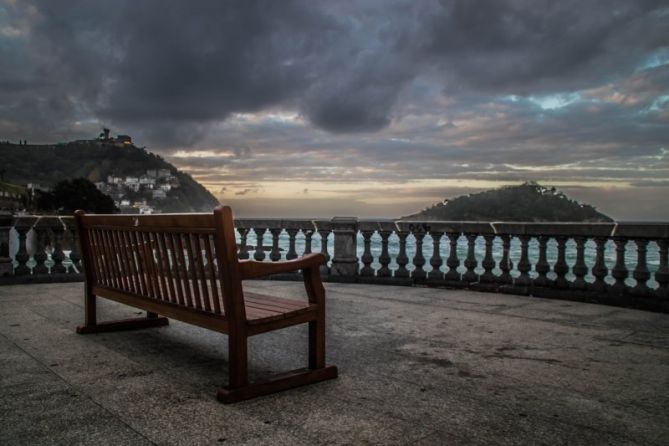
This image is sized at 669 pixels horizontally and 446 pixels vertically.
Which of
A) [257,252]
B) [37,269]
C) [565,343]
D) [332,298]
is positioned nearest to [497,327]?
[565,343]

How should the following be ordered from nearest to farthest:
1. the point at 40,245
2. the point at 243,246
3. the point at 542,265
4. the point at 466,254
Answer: the point at 542,265 → the point at 40,245 → the point at 466,254 → the point at 243,246

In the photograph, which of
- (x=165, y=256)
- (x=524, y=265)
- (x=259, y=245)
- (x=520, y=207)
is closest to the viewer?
(x=165, y=256)

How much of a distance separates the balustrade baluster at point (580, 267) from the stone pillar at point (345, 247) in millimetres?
3460

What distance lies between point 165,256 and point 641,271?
6.06m

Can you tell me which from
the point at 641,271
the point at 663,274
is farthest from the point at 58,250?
the point at 663,274

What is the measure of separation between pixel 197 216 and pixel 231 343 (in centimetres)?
81

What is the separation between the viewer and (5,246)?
881 cm

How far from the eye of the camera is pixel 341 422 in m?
2.90

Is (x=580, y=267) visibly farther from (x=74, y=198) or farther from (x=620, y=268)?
(x=74, y=198)

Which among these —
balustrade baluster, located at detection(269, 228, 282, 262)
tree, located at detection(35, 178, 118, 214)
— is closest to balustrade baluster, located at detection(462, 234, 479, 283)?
balustrade baluster, located at detection(269, 228, 282, 262)

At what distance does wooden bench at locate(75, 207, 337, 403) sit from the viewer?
3.27m

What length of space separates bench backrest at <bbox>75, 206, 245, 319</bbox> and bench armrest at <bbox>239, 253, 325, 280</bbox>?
0.07 meters

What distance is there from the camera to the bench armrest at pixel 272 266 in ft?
10.9

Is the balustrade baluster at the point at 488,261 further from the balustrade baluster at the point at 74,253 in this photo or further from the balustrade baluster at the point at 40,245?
the balustrade baluster at the point at 40,245
